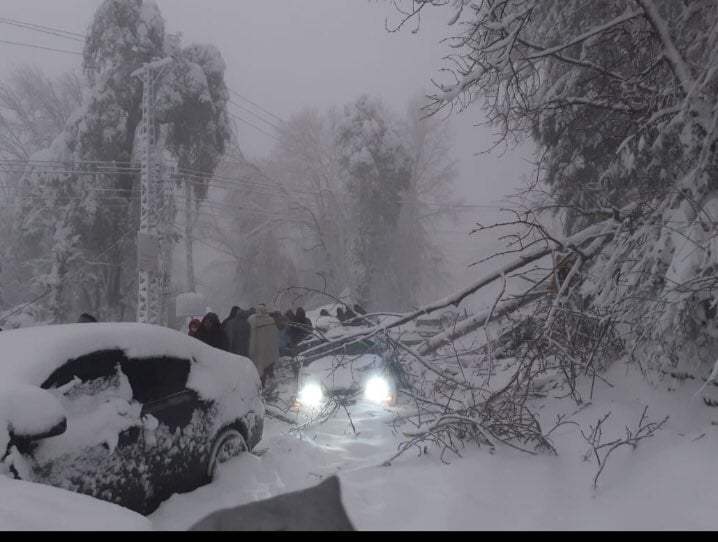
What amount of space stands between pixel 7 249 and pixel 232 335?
2227cm

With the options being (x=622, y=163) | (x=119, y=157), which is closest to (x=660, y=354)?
(x=622, y=163)

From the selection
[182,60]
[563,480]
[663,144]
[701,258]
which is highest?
[182,60]

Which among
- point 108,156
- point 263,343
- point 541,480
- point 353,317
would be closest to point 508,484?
point 541,480

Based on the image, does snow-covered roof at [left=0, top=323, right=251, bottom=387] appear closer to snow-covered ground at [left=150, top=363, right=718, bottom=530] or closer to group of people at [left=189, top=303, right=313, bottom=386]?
snow-covered ground at [left=150, top=363, right=718, bottom=530]

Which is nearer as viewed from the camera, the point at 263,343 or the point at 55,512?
the point at 55,512

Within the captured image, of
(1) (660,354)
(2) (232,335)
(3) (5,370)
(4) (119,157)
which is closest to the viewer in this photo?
(3) (5,370)

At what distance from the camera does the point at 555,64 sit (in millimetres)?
7648

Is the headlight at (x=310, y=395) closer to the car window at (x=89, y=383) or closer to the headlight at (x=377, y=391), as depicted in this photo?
the headlight at (x=377, y=391)

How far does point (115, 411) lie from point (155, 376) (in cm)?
55

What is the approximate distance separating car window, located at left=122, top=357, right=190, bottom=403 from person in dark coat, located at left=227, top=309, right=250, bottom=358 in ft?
14.5

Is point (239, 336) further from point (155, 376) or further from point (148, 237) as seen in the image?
point (148, 237)

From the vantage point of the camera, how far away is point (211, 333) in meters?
8.16

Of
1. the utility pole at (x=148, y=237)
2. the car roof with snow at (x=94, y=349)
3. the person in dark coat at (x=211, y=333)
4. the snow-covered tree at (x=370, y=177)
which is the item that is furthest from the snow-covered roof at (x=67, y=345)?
the snow-covered tree at (x=370, y=177)

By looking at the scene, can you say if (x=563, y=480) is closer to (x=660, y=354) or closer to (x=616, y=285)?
(x=660, y=354)
